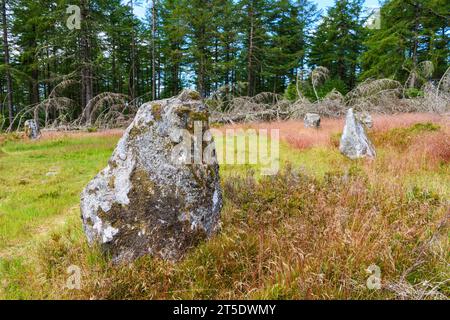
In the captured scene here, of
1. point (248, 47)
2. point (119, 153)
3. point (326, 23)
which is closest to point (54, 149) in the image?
point (119, 153)

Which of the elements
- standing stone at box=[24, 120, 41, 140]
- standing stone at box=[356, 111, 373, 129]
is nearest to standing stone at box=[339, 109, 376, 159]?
standing stone at box=[356, 111, 373, 129]

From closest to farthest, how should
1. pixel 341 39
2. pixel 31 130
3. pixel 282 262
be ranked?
1. pixel 282 262
2. pixel 31 130
3. pixel 341 39

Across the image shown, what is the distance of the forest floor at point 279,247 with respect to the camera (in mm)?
2217

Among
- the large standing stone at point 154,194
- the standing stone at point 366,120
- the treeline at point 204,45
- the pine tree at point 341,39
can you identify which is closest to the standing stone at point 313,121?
the standing stone at point 366,120

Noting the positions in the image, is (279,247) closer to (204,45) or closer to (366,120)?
(366,120)

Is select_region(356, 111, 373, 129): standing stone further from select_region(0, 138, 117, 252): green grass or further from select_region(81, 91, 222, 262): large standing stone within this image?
select_region(0, 138, 117, 252): green grass

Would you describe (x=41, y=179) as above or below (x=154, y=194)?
below

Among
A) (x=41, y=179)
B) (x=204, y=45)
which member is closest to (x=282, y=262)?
(x=41, y=179)

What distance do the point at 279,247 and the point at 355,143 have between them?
17.2 feet

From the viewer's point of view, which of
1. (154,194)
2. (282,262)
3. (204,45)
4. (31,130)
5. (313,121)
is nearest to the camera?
(282,262)

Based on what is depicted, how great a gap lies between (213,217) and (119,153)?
51.0 inches

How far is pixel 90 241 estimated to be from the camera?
107 inches

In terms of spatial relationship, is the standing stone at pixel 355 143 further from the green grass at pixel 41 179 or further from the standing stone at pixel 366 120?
the green grass at pixel 41 179

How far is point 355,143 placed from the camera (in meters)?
6.81
